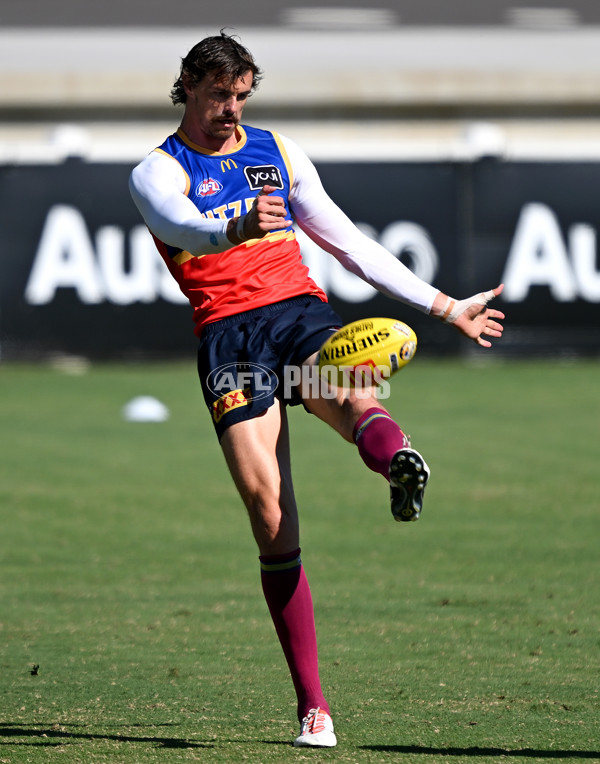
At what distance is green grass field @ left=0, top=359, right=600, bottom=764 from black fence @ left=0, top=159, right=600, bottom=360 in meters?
4.09

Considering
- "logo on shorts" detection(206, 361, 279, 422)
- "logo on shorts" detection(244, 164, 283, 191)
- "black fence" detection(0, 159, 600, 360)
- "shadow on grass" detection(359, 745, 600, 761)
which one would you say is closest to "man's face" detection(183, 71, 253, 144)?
"logo on shorts" detection(244, 164, 283, 191)

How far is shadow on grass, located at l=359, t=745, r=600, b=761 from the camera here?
397cm

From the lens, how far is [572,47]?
26406mm

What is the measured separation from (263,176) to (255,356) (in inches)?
24.9

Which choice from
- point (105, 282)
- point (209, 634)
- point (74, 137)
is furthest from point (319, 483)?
point (74, 137)

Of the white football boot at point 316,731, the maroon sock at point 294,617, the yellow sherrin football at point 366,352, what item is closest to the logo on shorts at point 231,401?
the yellow sherrin football at point 366,352

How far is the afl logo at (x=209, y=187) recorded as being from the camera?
446 centimetres

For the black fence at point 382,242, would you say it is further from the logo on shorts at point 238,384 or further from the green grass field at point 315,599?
the logo on shorts at point 238,384

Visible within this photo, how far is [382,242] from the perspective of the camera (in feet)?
55.3

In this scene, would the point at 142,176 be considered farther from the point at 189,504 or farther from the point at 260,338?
the point at 189,504

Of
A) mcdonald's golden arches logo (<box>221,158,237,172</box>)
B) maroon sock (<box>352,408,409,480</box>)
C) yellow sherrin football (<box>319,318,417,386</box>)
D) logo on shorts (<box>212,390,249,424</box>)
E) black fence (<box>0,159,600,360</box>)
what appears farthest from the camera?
black fence (<box>0,159,600,360</box>)

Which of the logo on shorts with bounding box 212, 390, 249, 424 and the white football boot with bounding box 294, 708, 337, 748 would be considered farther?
the logo on shorts with bounding box 212, 390, 249, 424

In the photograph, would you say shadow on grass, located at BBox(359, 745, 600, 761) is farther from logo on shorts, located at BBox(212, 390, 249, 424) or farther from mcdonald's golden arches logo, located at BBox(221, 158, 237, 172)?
mcdonald's golden arches logo, located at BBox(221, 158, 237, 172)

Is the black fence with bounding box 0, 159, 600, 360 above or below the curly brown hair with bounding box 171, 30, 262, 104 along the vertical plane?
above
